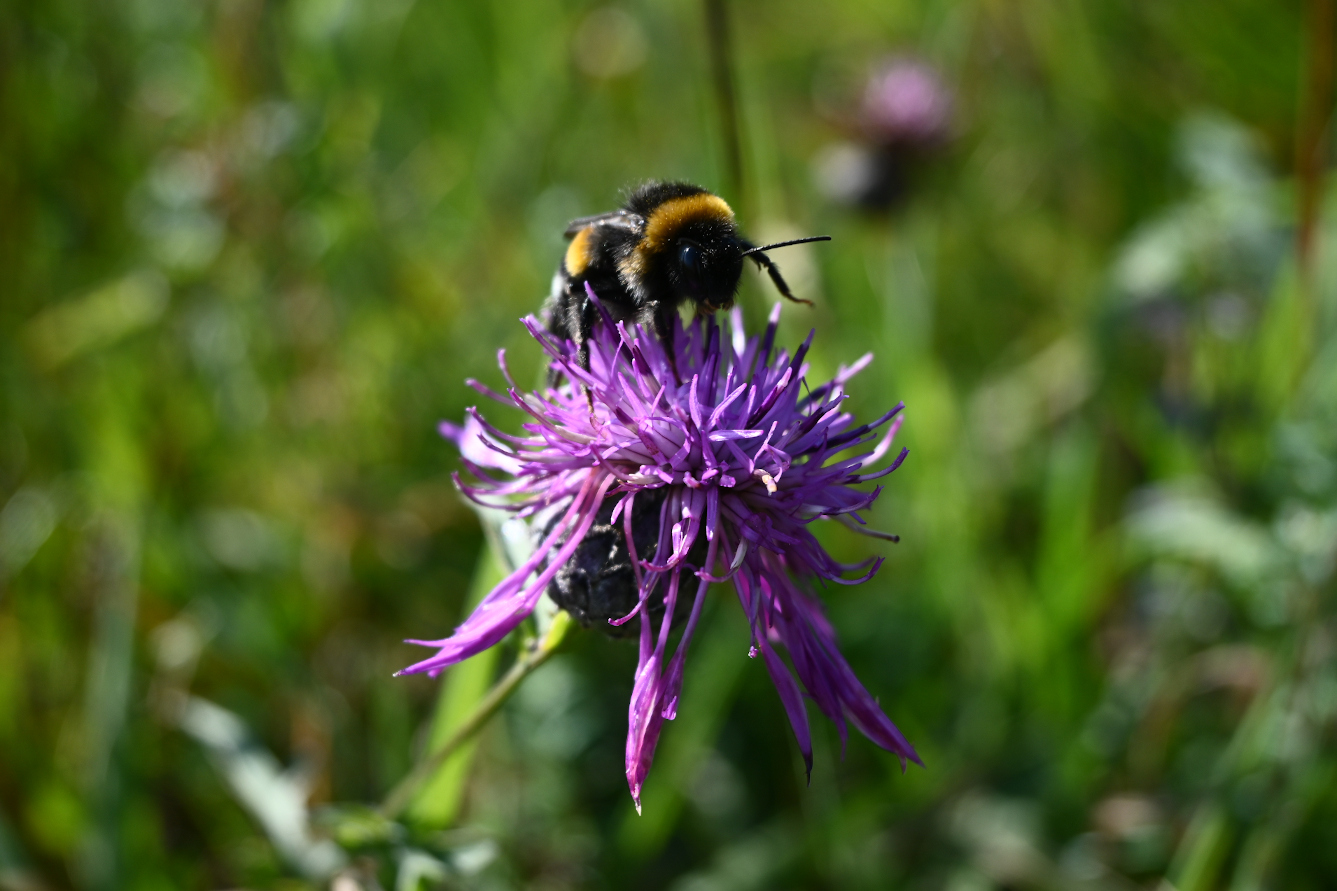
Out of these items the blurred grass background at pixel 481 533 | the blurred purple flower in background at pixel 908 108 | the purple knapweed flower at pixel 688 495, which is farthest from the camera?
the blurred purple flower in background at pixel 908 108

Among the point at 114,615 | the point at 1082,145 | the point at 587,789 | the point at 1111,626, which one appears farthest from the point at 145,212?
the point at 1082,145

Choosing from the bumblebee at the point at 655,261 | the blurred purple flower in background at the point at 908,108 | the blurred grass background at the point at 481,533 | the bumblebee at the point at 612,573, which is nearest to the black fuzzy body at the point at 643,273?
the bumblebee at the point at 655,261

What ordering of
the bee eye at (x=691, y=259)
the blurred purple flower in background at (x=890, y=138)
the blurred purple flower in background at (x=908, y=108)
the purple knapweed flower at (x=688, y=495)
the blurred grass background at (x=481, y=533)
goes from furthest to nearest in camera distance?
the blurred purple flower in background at (x=908, y=108), the blurred purple flower in background at (x=890, y=138), the blurred grass background at (x=481, y=533), the bee eye at (x=691, y=259), the purple knapweed flower at (x=688, y=495)

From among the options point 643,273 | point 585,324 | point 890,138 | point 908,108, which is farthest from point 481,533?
point 908,108

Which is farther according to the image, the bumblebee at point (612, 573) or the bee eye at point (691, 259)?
the bee eye at point (691, 259)

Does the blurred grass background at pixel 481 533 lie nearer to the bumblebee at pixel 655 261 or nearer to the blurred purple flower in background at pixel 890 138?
the blurred purple flower in background at pixel 890 138

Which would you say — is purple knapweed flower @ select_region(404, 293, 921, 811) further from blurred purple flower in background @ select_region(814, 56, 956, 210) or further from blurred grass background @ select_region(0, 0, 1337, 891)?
blurred purple flower in background @ select_region(814, 56, 956, 210)

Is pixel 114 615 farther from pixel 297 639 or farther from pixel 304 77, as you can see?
pixel 304 77
